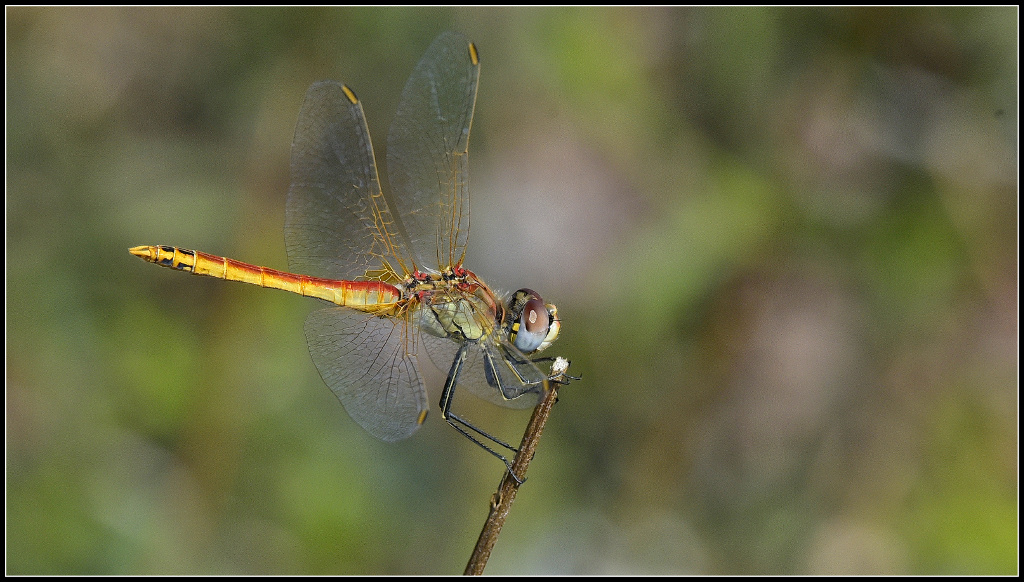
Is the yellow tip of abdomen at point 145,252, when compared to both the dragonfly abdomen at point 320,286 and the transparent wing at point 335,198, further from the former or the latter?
the transparent wing at point 335,198

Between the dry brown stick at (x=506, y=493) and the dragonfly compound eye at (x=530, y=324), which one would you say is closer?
the dry brown stick at (x=506, y=493)

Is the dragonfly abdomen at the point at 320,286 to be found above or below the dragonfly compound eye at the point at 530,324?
below

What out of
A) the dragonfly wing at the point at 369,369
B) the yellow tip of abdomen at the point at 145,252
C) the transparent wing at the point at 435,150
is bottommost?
the dragonfly wing at the point at 369,369

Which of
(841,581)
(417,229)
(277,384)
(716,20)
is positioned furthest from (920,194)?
(277,384)

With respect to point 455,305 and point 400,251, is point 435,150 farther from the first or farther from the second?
point 455,305

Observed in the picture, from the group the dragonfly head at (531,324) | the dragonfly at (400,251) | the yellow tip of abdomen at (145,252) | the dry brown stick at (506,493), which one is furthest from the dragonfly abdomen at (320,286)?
the dry brown stick at (506,493)

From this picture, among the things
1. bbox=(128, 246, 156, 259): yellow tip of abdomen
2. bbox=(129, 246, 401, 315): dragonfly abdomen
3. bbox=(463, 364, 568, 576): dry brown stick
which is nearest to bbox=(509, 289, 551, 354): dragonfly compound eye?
bbox=(463, 364, 568, 576): dry brown stick

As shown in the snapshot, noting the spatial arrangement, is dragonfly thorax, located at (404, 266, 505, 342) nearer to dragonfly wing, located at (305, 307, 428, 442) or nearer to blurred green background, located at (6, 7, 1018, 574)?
dragonfly wing, located at (305, 307, 428, 442)

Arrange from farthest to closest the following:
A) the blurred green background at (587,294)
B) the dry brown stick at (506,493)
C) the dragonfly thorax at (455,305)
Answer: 1. the blurred green background at (587,294)
2. the dragonfly thorax at (455,305)
3. the dry brown stick at (506,493)
